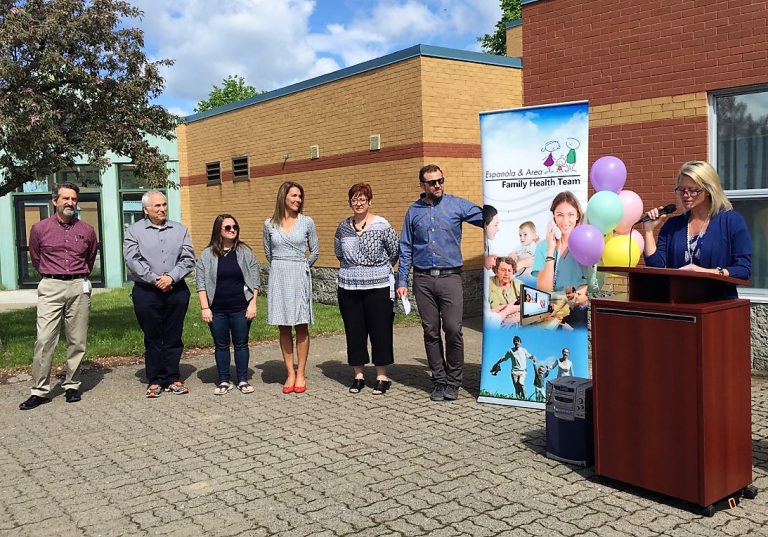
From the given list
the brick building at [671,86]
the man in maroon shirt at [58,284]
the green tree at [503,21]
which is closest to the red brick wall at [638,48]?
the brick building at [671,86]

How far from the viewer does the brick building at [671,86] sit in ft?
24.3

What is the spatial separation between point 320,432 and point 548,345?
83.4 inches

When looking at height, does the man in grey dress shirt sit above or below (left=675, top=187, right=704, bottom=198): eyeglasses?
below

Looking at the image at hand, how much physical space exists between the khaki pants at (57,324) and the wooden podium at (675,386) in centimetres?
497

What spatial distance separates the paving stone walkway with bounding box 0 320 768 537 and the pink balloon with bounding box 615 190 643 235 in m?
1.71

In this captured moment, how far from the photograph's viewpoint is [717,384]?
3.94m

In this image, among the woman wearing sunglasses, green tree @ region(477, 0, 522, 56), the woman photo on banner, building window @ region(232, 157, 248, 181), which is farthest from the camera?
green tree @ region(477, 0, 522, 56)

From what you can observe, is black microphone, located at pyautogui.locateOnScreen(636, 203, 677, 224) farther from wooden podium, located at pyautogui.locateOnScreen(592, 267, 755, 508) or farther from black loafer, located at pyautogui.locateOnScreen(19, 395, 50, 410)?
black loafer, located at pyautogui.locateOnScreen(19, 395, 50, 410)

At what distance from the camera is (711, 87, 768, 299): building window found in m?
7.44

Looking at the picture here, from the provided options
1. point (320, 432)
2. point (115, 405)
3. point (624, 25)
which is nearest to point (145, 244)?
point (115, 405)

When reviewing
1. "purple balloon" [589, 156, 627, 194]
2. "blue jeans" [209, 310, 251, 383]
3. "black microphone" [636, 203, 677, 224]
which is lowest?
"blue jeans" [209, 310, 251, 383]

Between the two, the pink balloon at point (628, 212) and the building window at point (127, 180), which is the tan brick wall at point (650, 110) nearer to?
the pink balloon at point (628, 212)

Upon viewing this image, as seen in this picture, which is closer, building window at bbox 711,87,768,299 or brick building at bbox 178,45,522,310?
building window at bbox 711,87,768,299

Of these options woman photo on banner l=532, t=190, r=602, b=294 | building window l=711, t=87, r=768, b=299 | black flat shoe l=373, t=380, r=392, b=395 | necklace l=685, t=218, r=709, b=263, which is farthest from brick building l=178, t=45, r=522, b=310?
necklace l=685, t=218, r=709, b=263
